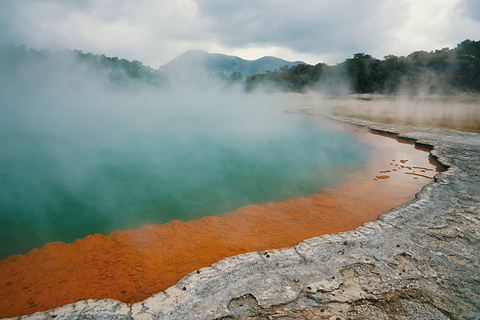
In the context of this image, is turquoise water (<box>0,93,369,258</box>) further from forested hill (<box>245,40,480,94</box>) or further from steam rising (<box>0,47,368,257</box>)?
forested hill (<box>245,40,480,94</box>)

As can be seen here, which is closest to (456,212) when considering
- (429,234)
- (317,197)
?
(429,234)


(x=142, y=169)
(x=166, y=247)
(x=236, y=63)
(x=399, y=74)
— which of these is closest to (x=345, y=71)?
(x=399, y=74)

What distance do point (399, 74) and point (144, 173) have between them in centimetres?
2949

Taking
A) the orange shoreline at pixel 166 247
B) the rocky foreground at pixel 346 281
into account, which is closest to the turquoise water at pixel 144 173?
the orange shoreline at pixel 166 247

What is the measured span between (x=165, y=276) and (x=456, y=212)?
12.9 feet

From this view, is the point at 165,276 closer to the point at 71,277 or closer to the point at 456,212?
the point at 71,277

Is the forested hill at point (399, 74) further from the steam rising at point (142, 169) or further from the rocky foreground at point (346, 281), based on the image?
the rocky foreground at point (346, 281)

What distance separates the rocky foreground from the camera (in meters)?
1.92

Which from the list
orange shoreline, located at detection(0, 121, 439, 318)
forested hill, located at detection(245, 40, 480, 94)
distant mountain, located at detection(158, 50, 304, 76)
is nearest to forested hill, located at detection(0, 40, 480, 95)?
forested hill, located at detection(245, 40, 480, 94)

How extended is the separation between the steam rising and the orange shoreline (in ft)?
1.26

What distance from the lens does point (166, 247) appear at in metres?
3.22

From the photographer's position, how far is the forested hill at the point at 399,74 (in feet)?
72.5

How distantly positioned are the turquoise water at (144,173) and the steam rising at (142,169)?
0.02 m

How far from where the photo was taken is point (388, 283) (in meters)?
2.17
